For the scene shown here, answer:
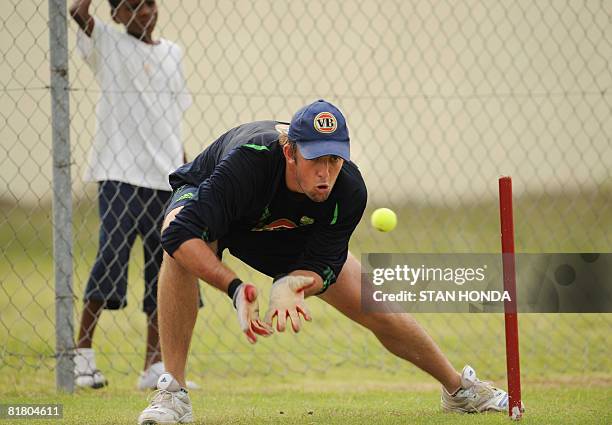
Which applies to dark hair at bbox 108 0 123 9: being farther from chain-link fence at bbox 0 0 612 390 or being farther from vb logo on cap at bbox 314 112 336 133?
vb logo on cap at bbox 314 112 336 133

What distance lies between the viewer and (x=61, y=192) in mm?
5035

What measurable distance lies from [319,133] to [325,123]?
5 centimetres

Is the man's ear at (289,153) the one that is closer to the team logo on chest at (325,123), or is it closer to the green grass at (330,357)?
the team logo on chest at (325,123)

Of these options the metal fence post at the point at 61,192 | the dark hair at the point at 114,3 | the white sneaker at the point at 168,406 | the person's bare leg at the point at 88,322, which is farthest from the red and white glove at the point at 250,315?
the dark hair at the point at 114,3

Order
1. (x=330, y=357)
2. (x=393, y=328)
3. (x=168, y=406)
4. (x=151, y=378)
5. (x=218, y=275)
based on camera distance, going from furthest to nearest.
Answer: (x=330, y=357)
(x=151, y=378)
(x=393, y=328)
(x=168, y=406)
(x=218, y=275)

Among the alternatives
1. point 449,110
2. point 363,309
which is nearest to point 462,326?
point 449,110

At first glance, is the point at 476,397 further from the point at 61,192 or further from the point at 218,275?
the point at 61,192

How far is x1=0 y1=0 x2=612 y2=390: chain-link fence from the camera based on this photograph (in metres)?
5.49

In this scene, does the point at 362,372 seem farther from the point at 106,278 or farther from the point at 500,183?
the point at 500,183

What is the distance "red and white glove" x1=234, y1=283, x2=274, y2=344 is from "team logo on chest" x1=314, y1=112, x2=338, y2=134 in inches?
23.0

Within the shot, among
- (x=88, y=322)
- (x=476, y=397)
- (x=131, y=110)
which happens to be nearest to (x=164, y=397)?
(x=476, y=397)

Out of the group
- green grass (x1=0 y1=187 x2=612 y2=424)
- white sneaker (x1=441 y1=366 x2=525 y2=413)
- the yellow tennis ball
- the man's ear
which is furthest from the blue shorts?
the man's ear

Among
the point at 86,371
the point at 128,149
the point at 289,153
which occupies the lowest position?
the point at 86,371

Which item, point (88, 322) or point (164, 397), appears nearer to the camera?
point (164, 397)
